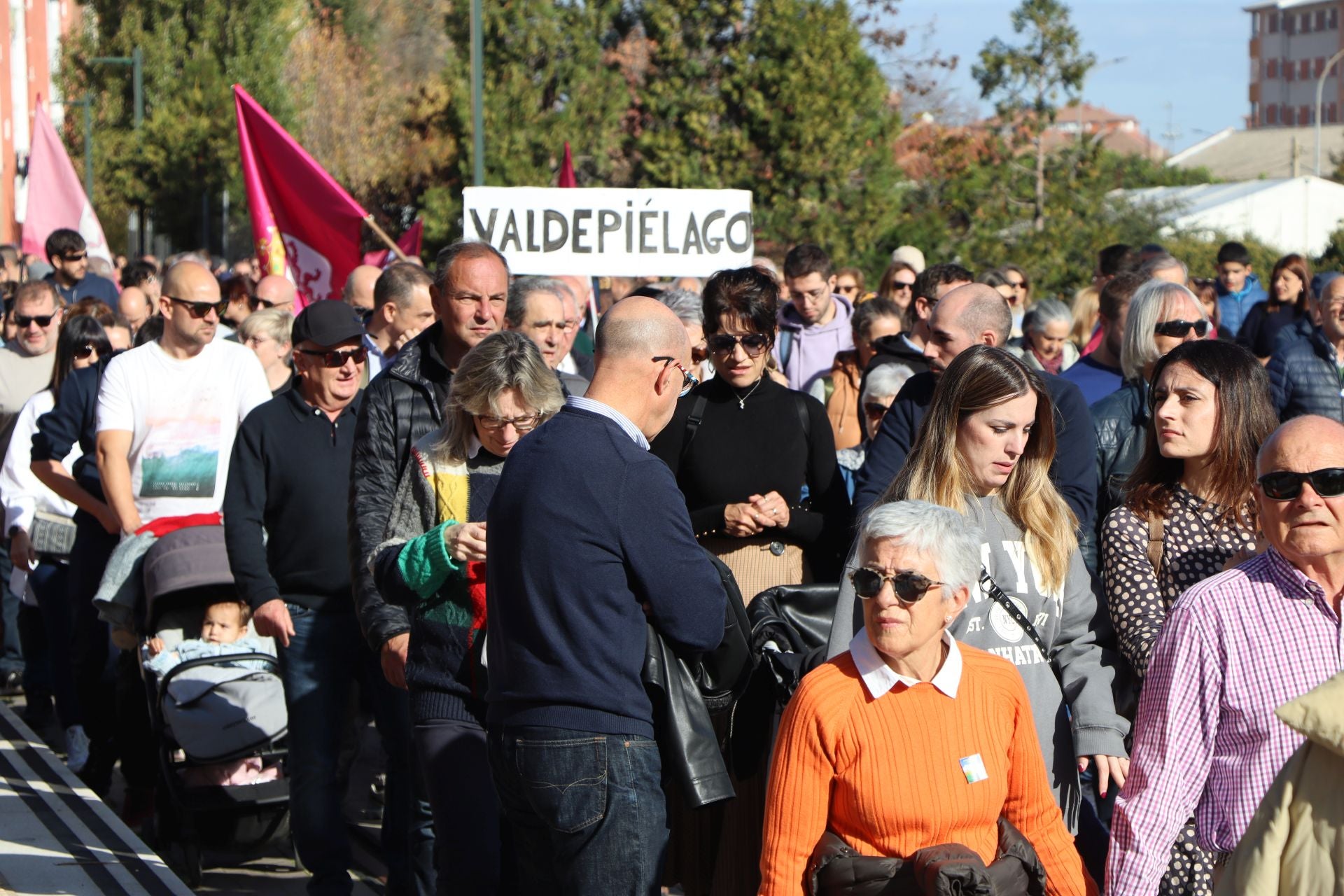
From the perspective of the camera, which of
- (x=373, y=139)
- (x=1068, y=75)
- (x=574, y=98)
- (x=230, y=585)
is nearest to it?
(x=230, y=585)

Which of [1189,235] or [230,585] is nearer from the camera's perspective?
[230,585]

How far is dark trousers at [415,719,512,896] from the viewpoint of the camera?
448 cm

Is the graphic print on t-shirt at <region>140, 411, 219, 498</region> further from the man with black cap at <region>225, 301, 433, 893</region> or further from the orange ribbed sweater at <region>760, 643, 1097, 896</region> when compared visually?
the orange ribbed sweater at <region>760, 643, 1097, 896</region>

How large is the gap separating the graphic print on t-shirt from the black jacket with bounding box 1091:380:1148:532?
11.6 ft

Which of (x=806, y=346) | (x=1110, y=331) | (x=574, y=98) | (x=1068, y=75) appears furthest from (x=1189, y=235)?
(x=1110, y=331)

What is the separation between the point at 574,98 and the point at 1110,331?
90.4 ft

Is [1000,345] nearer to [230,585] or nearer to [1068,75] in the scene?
[230,585]

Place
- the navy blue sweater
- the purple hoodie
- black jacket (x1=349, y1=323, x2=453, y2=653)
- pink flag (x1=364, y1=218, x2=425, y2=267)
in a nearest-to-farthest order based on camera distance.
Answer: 1. the navy blue sweater
2. black jacket (x1=349, y1=323, x2=453, y2=653)
3. the purple hoodie
4. pink flag (x1=364, y1=218, x2=425, y2=267)

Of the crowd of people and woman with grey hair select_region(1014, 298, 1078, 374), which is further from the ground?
woman with grey hair select_region(1014, 298, 1078, 374)

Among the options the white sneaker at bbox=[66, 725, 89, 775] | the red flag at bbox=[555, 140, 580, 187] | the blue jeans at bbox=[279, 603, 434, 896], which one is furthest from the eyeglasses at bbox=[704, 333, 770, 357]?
the red flag at bbox=[555, 140, 580, 187]

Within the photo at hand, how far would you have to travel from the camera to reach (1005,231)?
1988 cm

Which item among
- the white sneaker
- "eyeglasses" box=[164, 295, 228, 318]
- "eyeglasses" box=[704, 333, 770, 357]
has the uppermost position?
"eyeglasses" box=[164, 295, 228, 318]

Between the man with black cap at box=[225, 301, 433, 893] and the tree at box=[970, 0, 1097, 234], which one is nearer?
the man with black cap at box=[225, 301, 433, 893]

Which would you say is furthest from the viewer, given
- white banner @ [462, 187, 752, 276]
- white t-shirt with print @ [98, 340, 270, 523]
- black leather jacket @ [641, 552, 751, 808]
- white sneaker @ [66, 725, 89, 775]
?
white banner @ [462, 187, 752, 276]
